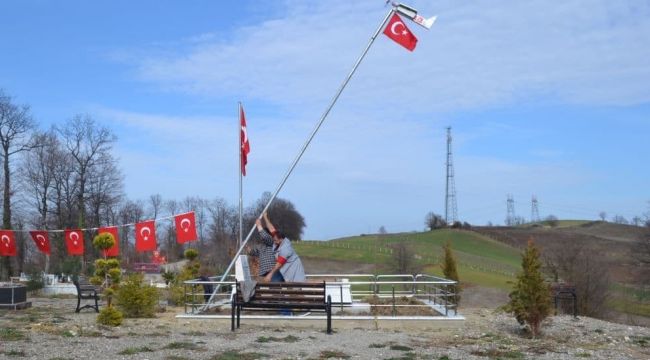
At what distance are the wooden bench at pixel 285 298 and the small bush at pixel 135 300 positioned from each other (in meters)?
3.07

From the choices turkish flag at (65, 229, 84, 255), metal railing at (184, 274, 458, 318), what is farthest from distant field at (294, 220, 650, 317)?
turkish flag at (65, 229, 84, 255)

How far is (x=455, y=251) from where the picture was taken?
90.1m

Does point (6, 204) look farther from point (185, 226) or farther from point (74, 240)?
point (185, 226)

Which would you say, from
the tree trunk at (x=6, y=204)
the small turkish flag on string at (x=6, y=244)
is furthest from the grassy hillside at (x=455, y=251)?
the small turkish flag on string at (x=6, y=244)

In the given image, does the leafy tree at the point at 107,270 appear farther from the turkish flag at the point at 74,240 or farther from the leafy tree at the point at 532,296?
the turkish flag at the point at 74,240

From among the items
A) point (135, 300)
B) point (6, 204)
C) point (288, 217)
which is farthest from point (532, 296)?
point (288, 217)

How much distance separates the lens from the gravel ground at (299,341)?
9977 mm

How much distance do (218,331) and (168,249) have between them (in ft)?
197

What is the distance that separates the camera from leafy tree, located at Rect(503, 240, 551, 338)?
13203 millimetres

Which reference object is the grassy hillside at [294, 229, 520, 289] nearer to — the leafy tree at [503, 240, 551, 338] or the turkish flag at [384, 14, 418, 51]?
the turkish flag at [384, 14, 418, 51]

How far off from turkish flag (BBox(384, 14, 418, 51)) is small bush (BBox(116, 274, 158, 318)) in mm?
8206

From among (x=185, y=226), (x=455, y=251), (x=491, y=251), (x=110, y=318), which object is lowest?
(x=491, y=251)

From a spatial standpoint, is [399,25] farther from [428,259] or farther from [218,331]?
[428,259]

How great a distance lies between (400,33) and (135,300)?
8732 mm
